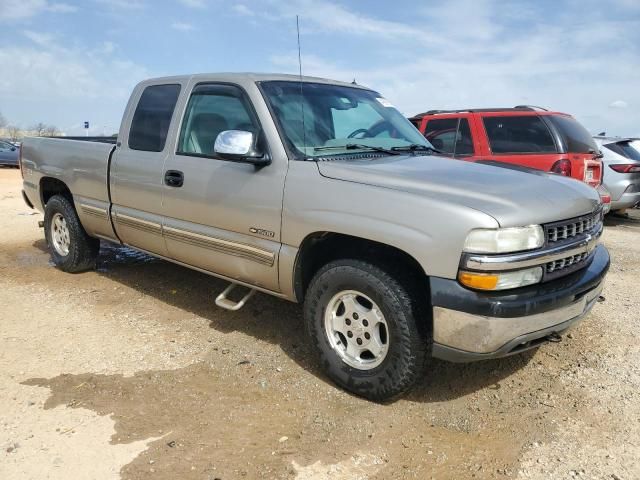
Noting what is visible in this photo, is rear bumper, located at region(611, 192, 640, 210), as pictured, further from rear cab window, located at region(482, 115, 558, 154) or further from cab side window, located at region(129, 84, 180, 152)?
cab side window, located at region(129, 84, 180, 152)

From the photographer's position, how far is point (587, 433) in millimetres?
3000

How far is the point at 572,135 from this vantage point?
24.5ft

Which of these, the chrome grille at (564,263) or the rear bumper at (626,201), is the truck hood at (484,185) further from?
the rear bumper at (626,201)

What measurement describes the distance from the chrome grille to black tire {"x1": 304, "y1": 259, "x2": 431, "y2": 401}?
717 mm

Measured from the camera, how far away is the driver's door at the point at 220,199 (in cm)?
363

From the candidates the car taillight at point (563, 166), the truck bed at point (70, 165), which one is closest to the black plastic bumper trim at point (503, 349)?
the truck bed at point (70, 165)

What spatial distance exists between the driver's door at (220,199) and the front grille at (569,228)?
5.28 ft

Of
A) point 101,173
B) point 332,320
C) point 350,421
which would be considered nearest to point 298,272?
point 332,320

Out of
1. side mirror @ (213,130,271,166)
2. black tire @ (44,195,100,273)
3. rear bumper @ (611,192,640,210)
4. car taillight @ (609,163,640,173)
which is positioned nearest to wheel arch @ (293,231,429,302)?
side mirror @ (213,130,271,166)

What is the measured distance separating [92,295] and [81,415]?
2.31 meters

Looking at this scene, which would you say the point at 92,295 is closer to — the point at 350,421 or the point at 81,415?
the point at 81,415

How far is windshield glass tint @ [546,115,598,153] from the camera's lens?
7.39 m

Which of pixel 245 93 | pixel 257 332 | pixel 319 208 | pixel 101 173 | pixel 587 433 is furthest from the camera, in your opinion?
pixel 101 173

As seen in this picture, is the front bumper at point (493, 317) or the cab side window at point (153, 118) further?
the cab side window at point (153, 118)
